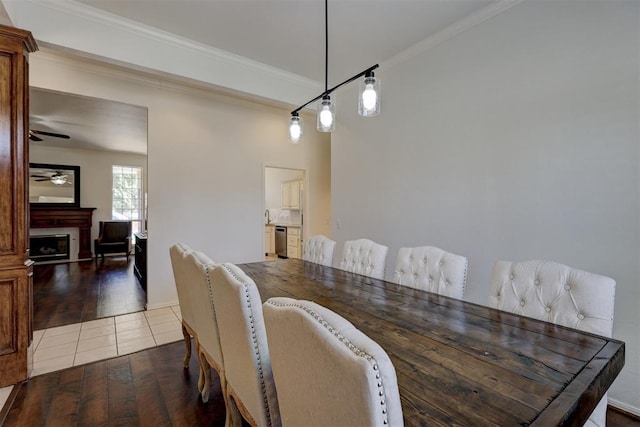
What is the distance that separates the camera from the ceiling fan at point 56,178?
22.2 feet

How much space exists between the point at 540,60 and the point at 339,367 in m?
2.75

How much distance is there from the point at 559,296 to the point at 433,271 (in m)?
0.70

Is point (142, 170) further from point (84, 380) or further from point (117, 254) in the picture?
point (84, 380)

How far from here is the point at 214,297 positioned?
52.5 inches

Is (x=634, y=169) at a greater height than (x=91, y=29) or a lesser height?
lesser

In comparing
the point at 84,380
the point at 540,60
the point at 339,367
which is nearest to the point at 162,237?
the point at 84,380

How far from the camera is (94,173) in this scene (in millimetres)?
7488

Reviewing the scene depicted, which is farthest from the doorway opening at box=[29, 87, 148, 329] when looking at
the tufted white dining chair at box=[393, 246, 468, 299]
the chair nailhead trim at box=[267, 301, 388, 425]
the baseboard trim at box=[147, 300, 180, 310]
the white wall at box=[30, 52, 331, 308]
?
the chair nailhead trim at box=[267, 301, 388, 425]

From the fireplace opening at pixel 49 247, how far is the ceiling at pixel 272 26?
20.5ft

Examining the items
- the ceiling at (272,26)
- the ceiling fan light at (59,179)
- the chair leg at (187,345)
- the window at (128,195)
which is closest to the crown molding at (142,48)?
the ceiling at (272,26)

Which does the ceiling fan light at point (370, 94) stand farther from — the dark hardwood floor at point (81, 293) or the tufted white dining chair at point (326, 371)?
the dark hardwood floor at point (81, 293)

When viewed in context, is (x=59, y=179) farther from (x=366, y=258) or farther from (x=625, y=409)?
(x=625, y=409)

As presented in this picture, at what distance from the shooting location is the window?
784cm

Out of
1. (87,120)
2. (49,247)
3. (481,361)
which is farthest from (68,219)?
(481,361)
